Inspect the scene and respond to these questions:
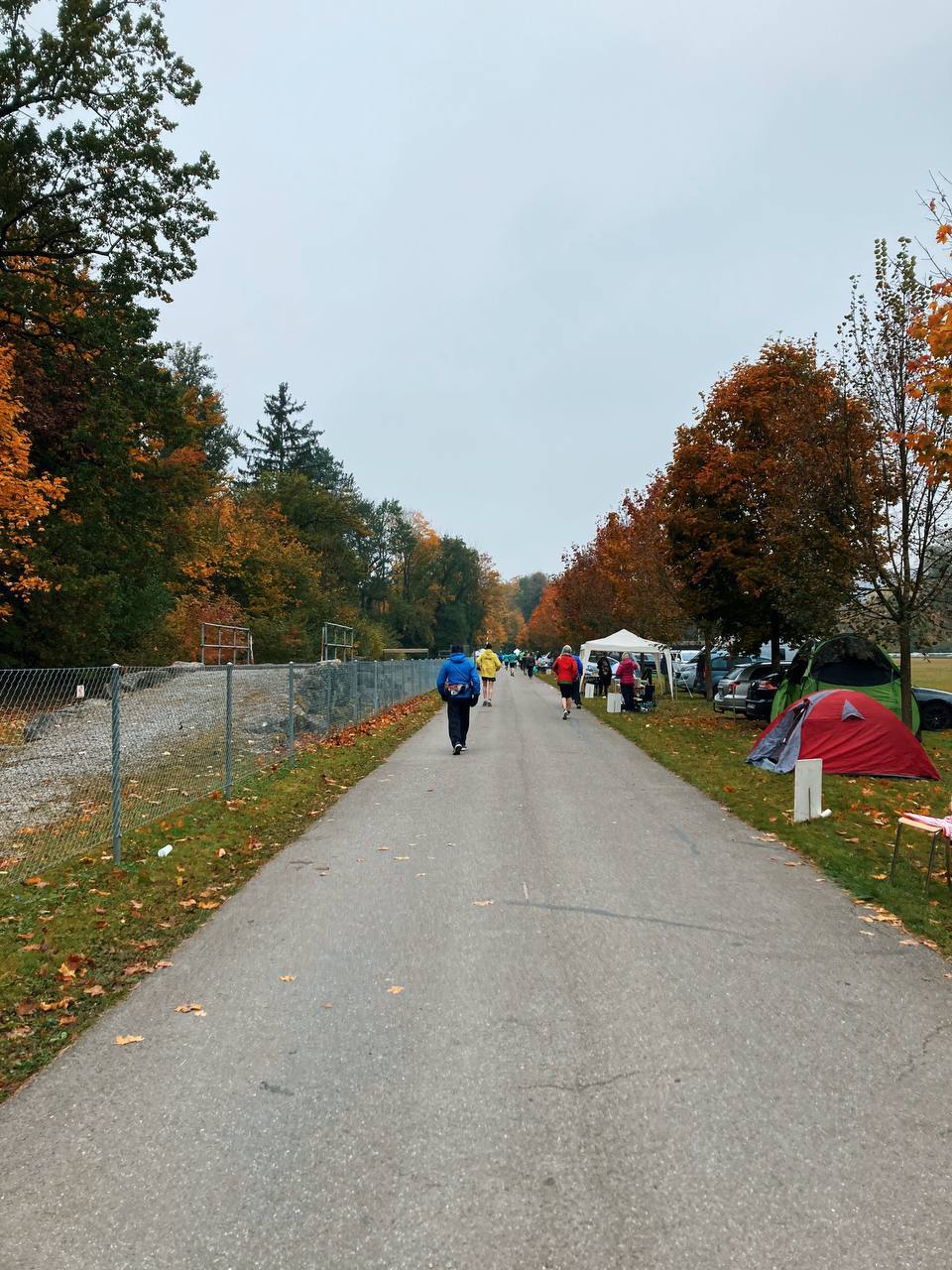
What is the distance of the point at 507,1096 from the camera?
368cm

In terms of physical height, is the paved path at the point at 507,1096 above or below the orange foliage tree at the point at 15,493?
below

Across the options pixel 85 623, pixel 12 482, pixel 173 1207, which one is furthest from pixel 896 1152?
pixel 85 623

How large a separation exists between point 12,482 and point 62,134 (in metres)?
8.65

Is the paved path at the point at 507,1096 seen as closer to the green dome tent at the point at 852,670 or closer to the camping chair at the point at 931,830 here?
the camping chair at the point at 931,830

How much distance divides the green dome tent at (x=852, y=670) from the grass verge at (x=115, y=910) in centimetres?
929

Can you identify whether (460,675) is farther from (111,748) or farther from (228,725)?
(111,748)

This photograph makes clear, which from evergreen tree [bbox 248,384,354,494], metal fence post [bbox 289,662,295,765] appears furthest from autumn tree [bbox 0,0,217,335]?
evergreen tree [bbox 248,384,354,494]

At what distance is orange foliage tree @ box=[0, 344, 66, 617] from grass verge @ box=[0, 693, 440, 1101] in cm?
1248

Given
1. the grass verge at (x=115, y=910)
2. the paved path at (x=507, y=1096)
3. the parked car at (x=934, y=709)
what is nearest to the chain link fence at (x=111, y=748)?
the grass verge at (x=115, y=910)

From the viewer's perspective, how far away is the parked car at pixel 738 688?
2475 cm

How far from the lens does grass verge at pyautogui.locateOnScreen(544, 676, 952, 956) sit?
690 cm

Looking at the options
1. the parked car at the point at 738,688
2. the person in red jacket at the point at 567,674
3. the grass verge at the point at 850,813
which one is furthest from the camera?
the person in red jacket at the point at 567,674

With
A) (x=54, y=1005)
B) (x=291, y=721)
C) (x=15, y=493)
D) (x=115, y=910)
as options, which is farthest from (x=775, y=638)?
(x=54, y=1005)

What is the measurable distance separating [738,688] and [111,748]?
21.3 meters
